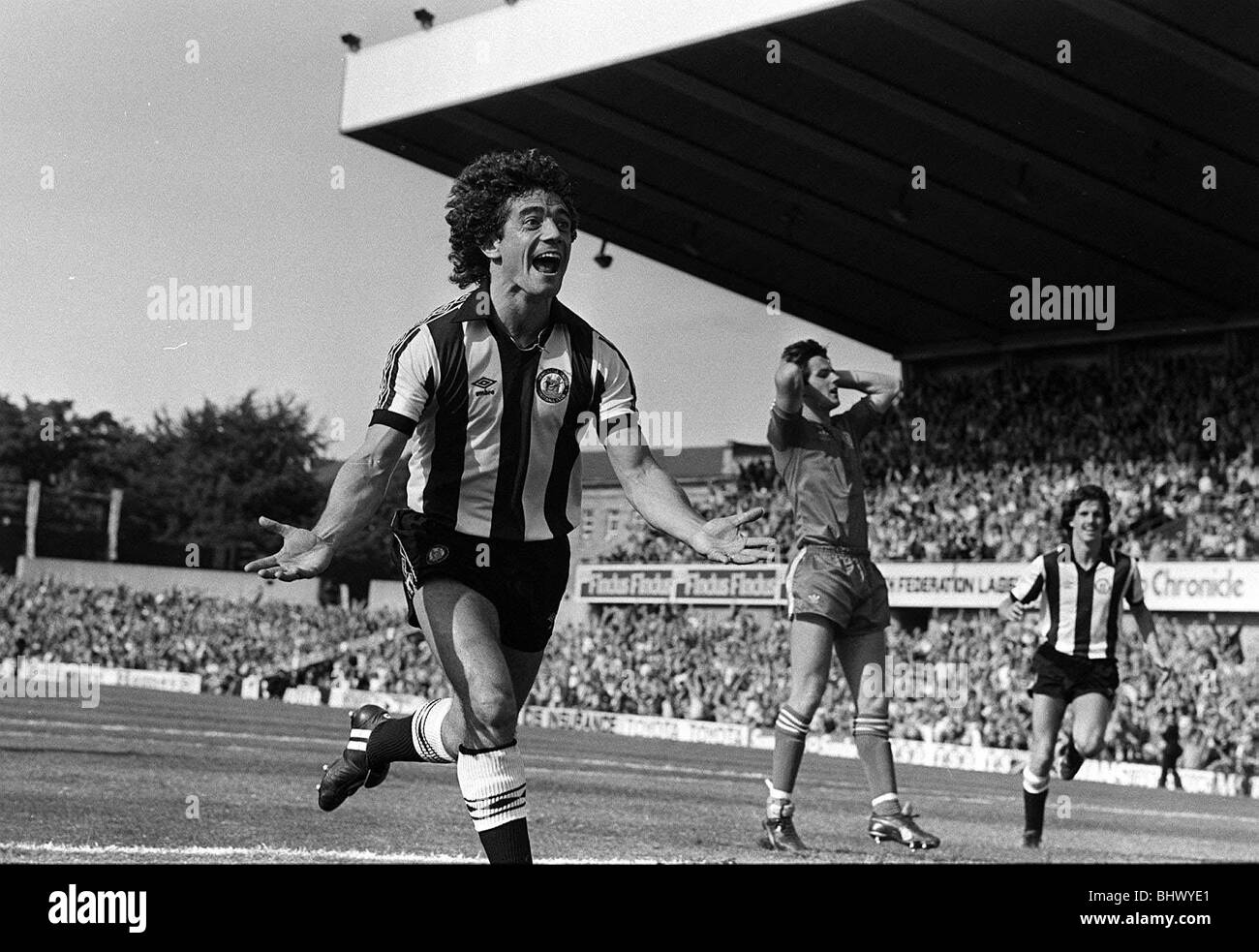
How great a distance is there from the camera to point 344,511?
5344mm

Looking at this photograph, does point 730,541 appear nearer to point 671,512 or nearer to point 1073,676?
point 671,512

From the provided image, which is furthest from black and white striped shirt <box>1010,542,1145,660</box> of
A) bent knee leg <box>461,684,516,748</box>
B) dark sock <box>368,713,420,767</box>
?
bent knee leg <box>461,684,516,748</box>

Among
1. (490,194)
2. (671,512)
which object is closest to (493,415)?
(671,512)

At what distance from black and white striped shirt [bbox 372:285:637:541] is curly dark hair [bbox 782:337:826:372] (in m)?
2.90

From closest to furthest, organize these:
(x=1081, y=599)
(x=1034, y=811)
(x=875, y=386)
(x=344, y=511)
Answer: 1. (x=344, y=511)
2. (x=875, y=386)
3. (x=1034, y=811)
4. (x=1081, y=599)

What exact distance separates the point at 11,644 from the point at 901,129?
26920 millimetres

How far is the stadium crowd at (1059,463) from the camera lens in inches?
1077

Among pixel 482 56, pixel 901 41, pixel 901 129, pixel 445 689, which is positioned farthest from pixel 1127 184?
pixel 445 689

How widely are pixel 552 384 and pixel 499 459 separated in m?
0.33

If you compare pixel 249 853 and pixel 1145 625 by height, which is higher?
pixel 1145 625

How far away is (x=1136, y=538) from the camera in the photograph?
2764cm

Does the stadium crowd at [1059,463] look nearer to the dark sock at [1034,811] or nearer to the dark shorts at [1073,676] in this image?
the dark shorts at [1073,676]

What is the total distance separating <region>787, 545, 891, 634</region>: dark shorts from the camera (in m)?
8.92
